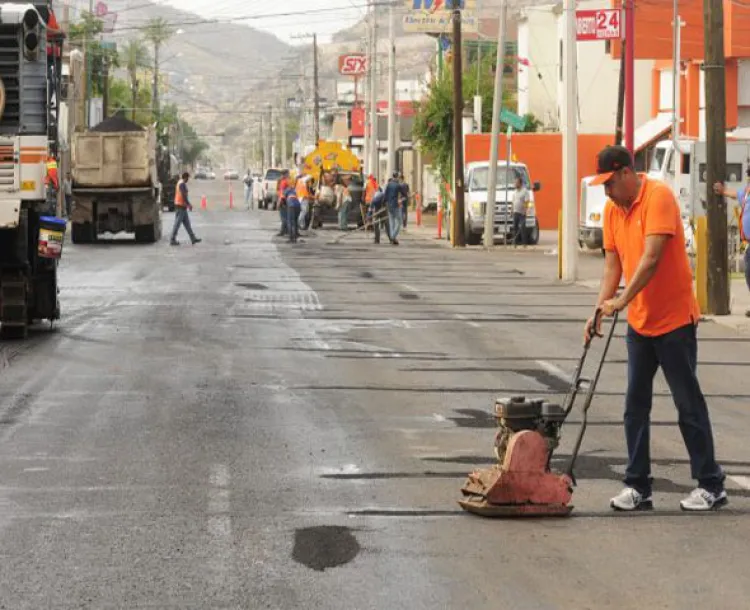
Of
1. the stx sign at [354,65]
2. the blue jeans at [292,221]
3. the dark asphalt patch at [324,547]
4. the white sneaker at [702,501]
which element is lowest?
the dark asphalt patch at [324,547]

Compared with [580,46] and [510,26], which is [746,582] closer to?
[580,46]

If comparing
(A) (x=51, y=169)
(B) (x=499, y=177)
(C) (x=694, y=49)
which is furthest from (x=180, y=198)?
(A) (x=51, y=169)

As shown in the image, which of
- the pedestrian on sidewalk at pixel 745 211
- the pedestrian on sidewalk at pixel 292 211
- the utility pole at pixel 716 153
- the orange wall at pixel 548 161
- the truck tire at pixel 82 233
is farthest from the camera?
the orange wall at pixel 548 161

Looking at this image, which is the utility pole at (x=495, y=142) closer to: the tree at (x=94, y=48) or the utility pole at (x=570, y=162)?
the utility pole at (x=570, y=162)

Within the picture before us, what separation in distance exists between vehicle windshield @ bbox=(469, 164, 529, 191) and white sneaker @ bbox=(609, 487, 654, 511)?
35.8 meters

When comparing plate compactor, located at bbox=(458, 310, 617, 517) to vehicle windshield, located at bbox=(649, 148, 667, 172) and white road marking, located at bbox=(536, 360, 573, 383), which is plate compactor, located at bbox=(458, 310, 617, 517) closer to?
white road marking, located at bbox=(536, 360, 573, 383)

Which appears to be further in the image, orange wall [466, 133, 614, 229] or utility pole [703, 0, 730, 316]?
orange wall [466, 133, 614, 229]

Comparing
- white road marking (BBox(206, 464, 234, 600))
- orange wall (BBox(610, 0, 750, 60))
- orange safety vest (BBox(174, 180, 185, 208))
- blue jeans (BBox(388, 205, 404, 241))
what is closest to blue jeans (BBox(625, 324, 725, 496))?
white road marking (BBox(206, 464, 234, 600))

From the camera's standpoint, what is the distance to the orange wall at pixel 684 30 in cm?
4500

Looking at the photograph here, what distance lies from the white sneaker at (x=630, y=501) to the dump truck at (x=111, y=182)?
3445cm

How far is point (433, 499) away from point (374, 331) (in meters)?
10.3

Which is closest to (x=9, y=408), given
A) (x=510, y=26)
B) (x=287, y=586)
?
(x=287, y=586)

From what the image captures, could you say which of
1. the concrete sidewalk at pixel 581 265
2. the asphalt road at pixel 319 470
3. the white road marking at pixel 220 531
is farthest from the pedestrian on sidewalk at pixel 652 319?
the concrete sidewalk at pixel 581 265

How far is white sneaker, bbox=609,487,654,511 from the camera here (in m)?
8.88
